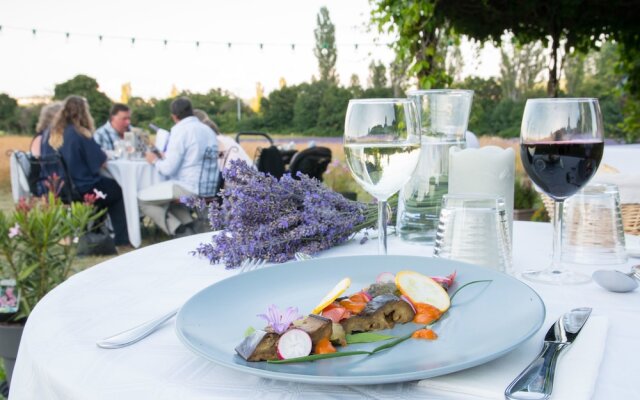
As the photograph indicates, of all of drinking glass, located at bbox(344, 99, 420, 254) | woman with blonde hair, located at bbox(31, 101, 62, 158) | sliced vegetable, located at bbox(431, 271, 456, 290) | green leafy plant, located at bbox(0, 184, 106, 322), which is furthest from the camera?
woman with blonde hair, located at bbox(31, 101, 62, 158)

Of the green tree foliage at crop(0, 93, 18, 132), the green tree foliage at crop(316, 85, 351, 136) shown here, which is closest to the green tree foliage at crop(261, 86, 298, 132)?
the green tree foliage at crop(316, 85, 351, 136)

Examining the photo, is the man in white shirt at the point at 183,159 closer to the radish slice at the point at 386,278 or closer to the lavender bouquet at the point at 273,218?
the lavender bouquet at the point at 273,218

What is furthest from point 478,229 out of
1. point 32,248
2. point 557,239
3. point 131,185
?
point 131,185

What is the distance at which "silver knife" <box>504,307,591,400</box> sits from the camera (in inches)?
18.7

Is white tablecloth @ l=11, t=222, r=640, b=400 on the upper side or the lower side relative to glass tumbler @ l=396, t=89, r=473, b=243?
lower

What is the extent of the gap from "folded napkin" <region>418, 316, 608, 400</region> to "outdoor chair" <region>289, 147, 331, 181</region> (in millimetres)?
5676

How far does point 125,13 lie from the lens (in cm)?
1688

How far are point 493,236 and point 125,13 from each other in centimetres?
1806

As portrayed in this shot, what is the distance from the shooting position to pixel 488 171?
1041 millimetres

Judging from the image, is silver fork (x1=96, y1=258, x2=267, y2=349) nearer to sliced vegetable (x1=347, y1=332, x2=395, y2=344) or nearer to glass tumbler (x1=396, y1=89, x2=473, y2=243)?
sliced vegetable (x1=347, y1=332, x2=395, y2=344)

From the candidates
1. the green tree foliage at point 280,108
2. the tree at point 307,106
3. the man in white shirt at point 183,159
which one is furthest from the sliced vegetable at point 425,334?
the green tree foliage at point 280,108

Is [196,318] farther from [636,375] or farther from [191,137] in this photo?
[191,137]

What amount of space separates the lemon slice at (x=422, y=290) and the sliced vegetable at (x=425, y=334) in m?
0.06

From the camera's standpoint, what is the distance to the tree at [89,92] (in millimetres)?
21703
